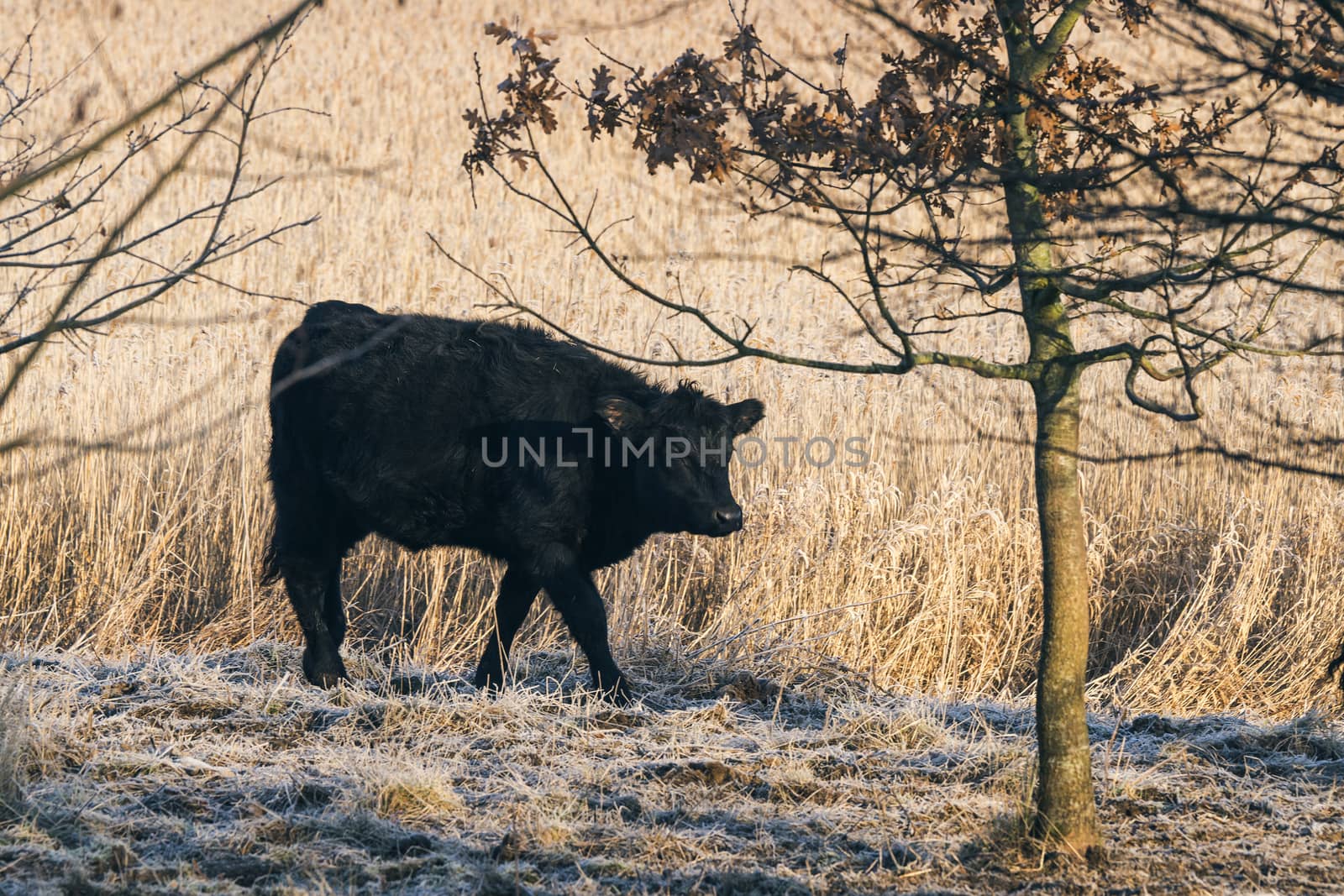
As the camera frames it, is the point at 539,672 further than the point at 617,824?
Yes

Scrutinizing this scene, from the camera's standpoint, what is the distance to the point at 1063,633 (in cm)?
405

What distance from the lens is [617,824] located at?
432 cm

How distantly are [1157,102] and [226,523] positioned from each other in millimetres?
6351

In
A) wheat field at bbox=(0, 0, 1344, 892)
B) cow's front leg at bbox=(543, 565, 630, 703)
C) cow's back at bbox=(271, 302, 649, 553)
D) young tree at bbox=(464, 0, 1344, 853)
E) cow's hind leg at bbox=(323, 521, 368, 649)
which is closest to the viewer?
young tree at bbox=(464, 0, 1344, 853)

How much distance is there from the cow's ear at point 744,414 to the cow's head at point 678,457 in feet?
0.65

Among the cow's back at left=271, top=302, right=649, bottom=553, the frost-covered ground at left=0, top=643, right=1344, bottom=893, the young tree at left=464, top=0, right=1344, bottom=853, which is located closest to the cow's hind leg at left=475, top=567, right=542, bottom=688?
the cow's back at left=271, top=302, right=649, bottom=553

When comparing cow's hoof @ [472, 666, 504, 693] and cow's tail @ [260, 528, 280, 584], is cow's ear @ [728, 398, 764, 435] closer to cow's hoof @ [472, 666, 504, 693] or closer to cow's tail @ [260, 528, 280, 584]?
cow's hoof @ [472, 666, 504, 693]

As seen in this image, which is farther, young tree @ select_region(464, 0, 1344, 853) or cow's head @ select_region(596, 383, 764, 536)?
cow's head @ select_region(596, 383, 764, 536)

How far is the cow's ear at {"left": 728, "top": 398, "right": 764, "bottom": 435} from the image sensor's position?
7.06 m

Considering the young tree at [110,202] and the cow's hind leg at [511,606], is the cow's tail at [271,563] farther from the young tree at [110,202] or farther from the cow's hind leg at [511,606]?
the young tree at [110,202]

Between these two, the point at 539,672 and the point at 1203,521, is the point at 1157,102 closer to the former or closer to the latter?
the point at 539,672

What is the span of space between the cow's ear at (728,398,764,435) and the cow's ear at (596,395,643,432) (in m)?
0.64

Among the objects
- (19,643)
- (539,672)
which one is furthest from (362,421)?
(19,643)

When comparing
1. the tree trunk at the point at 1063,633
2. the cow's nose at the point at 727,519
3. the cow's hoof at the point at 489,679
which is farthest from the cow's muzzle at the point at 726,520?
the tree trunk at the point at 1063,633
